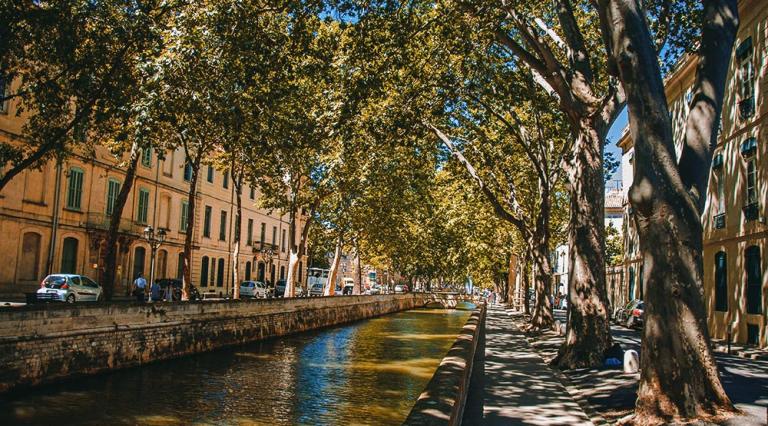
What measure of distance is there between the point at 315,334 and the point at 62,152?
12.4m

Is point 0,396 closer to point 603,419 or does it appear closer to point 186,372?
point 186,372

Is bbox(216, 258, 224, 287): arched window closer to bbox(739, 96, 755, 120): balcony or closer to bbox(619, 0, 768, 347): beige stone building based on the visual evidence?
bbox(619, 0, 768, 347): beige stone building

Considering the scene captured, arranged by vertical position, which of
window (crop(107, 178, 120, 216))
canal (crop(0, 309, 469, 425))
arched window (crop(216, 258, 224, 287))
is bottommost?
canal (crop(0, 309, 469, 425))

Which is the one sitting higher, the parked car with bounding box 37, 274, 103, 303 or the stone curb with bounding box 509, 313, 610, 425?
the parked car with bounding box 37, 274, 103, 303

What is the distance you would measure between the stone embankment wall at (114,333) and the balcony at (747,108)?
1739 centimetres

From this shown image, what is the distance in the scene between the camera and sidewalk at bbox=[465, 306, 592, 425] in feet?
28.6

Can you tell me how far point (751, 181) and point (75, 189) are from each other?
30.4 metres

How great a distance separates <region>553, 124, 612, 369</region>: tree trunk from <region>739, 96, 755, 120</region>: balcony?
32.3 ft

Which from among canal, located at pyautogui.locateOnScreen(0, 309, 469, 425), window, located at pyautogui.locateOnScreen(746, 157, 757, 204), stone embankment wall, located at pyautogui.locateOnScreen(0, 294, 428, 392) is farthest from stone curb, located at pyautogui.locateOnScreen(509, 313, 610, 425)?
window, located at pyautogui.locateOnScreen(746, 157, 757, 204)

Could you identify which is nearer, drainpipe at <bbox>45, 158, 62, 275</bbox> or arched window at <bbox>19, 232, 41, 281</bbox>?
arched window at <bbox>19, 232, 41, 281</bbox>

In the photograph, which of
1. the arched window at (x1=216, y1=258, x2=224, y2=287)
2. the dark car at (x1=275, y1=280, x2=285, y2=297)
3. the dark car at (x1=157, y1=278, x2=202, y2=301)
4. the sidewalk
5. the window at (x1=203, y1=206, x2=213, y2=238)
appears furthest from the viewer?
the dark car at (x1=275, y1=280, x2=285, y2=297)

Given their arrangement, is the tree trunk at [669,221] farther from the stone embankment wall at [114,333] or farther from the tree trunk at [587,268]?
the stone embankment wall at [114,333]

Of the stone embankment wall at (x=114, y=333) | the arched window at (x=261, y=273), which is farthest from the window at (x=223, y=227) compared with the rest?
the stone embankment wall at (x=114, y=333)

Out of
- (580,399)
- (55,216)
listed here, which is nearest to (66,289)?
(55,216)
